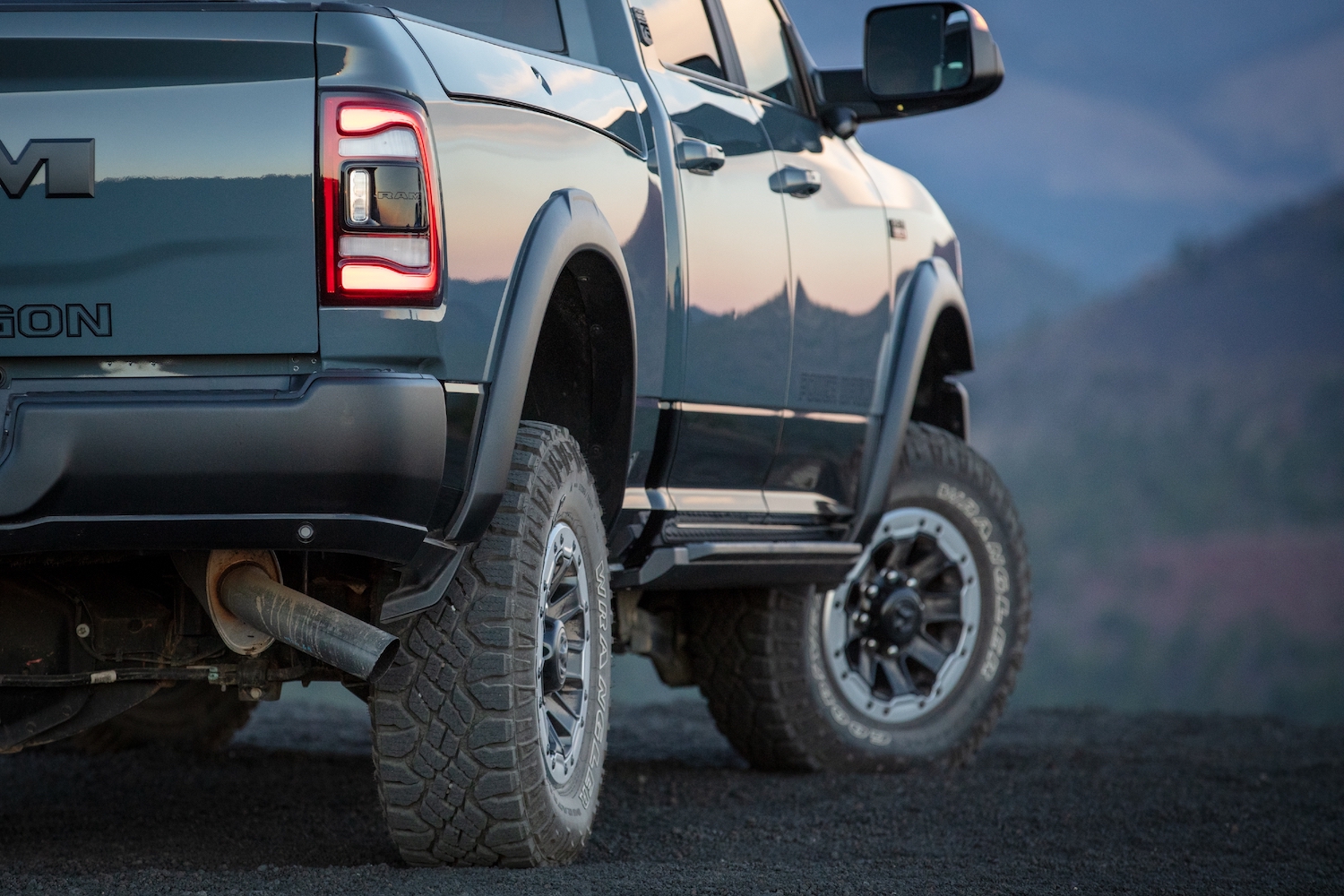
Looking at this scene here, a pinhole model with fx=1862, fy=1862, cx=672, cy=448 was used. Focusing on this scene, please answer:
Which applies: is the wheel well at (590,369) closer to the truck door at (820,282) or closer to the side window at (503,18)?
the side window at (503,18)

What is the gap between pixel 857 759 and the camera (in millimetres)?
5730

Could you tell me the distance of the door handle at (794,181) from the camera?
4953 millimetres

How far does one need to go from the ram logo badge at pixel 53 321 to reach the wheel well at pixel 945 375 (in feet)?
11.3

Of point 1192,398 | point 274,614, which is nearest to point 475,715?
point 274,614

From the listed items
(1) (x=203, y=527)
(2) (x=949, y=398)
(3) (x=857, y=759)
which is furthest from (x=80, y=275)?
(2) (x=949, y=398)

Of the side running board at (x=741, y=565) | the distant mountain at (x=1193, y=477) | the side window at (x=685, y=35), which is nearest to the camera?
the side running board at (x=741, y=565)

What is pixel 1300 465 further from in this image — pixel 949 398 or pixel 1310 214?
pixel 949 398

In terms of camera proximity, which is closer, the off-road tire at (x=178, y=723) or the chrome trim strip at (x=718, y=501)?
the chrome trim strip at (x=718, y=501)

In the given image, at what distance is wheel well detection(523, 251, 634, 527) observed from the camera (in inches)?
160

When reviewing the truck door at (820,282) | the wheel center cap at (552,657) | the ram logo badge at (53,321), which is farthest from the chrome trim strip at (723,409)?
the ram logo badge at (53,321)

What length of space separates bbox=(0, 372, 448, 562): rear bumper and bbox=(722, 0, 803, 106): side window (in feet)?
8.24

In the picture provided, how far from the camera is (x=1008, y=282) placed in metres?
128

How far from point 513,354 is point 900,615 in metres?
2.66

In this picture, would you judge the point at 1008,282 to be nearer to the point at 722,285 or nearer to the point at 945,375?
the point at 945,375
